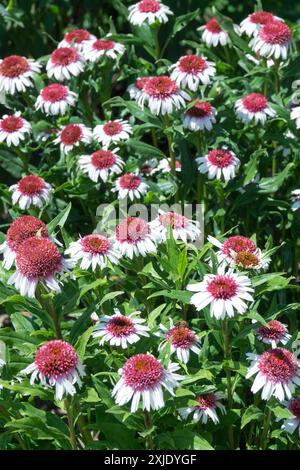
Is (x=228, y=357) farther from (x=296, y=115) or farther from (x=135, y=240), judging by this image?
(x=296, y=115)

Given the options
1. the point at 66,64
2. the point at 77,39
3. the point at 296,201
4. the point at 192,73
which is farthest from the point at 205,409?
the point at 77,39

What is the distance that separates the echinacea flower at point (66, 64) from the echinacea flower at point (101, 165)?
52 centimetres

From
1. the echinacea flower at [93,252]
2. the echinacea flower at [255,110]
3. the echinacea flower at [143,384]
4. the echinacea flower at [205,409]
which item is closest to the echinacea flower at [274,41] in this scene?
the echinacea flower at [255,110]

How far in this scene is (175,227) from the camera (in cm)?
329

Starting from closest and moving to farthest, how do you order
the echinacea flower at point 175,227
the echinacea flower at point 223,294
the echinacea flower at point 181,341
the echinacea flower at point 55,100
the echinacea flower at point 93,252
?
1. the echinacea flower at point 223,294
2. the echinacea flower at point 181,341
3. the echinacea flower at point 93,252
4. the echinacea flower at point 175,227
5. the echinacea flower at point 55,100

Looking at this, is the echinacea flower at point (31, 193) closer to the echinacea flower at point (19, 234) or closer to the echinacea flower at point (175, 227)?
the echinacea flower at point (175, 227)

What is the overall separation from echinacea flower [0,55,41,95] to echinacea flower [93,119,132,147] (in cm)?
47

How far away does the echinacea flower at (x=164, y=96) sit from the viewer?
366 centimetres

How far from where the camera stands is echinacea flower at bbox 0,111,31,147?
3.91m

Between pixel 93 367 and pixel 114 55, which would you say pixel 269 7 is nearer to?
pixel 114 55

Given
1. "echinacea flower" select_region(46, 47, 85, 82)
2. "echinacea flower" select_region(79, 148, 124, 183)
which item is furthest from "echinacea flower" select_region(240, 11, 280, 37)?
"echinacea flower" select_region(79, 148, 124, 183)

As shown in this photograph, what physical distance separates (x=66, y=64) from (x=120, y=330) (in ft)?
6.03

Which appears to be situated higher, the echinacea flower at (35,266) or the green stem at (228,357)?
the echinacea flower at (35,266)
